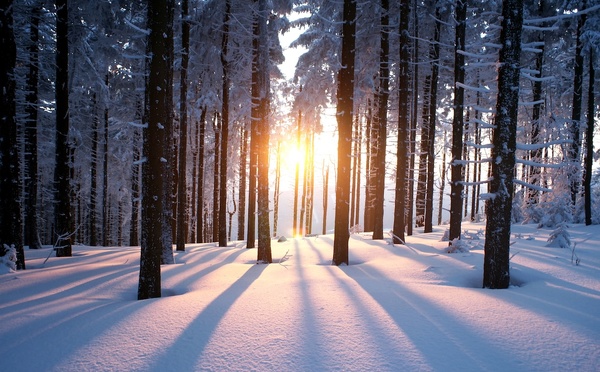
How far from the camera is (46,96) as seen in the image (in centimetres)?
1862

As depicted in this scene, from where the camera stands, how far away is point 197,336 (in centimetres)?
334

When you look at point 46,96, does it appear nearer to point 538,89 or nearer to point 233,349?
point 233,349

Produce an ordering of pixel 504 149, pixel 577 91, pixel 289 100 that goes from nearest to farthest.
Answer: pixel 504 149
pixel 577 91
pixel 289 100

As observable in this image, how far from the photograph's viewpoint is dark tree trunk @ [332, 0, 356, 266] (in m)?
7.75

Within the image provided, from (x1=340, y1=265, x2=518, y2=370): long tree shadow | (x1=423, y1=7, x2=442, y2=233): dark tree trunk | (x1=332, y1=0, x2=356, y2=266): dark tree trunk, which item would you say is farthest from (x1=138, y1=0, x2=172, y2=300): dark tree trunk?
(x1=423, y1=7, x2=442, y2=233): dark tree trunk

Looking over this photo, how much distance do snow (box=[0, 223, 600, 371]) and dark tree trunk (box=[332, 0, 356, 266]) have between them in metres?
1.62

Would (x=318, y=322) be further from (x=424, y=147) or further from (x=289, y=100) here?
(x=289, y=100)

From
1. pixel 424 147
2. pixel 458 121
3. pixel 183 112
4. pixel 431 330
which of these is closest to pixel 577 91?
pixel 424 147

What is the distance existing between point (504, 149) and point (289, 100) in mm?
22061

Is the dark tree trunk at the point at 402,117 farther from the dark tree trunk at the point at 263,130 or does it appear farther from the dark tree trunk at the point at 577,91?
the dark tree trunk at the point at 577,91

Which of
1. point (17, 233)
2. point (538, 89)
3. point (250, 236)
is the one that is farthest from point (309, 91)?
point (17, 233)

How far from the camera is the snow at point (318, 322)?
281 centimetres

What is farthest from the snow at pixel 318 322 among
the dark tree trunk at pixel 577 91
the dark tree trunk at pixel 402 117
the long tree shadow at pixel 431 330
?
the dark tree trunk at pixel 577 91

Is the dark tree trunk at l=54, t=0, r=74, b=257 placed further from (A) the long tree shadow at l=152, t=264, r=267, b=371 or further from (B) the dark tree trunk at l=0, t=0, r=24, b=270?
(A) the long tree shadow at l=152, t=264, r=267, b=371
